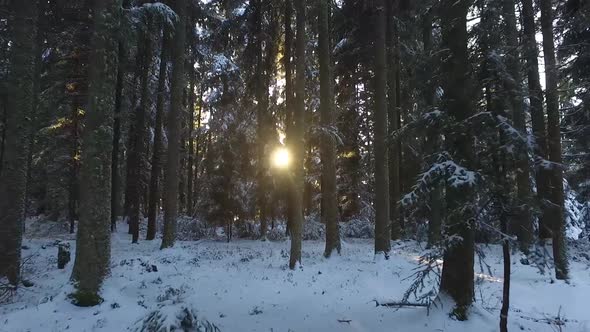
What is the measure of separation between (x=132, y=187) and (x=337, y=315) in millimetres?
13036

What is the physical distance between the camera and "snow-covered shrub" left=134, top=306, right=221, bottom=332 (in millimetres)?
5316

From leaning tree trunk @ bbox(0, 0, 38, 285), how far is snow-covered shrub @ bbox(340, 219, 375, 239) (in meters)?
16.3

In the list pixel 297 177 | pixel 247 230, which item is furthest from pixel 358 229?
pixel 297 177

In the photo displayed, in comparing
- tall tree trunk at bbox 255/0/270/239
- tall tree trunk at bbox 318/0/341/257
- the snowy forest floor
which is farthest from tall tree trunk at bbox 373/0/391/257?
tall tree trunk at bbox 255/0/270/239

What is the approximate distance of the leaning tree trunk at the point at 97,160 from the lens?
788 centimetres

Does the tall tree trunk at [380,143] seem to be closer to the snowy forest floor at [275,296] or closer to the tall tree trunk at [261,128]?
Answer: the snowy forest floor at [275,296]

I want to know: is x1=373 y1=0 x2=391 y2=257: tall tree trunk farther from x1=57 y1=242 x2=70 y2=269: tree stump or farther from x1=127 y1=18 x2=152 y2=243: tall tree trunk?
x1=127 y1=18 x2=152 y2=243: tall tree trunk

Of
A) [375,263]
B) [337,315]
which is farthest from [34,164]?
[337,315]

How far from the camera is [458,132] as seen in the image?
6.84 m

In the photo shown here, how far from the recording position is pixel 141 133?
60.3 feet

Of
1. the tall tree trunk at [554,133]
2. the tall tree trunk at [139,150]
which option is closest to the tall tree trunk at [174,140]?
the tall tree trunk at [139,150]

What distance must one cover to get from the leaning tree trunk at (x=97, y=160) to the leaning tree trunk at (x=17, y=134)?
87.4 inches

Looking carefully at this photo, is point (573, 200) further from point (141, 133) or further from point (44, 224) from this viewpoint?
point (44, 224)

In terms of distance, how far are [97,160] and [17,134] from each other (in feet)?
8.73
